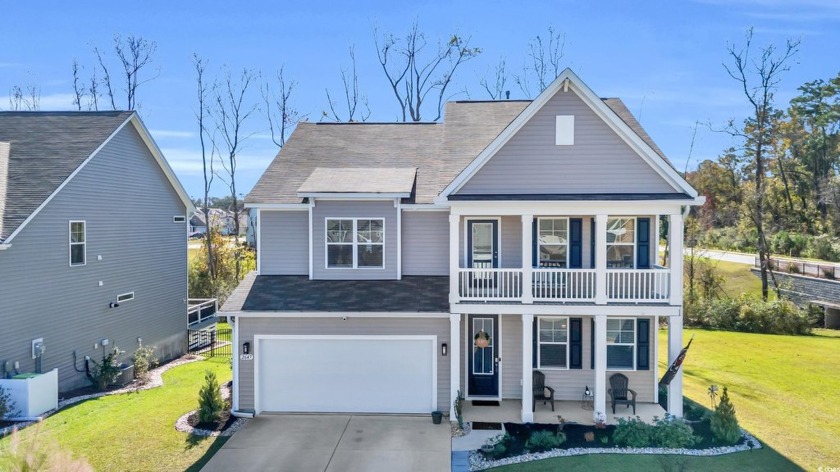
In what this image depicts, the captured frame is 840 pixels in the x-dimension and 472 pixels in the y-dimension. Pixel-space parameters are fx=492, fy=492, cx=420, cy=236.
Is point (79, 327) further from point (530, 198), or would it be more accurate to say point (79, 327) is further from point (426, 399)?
point (530, 198)

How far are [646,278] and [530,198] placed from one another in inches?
148

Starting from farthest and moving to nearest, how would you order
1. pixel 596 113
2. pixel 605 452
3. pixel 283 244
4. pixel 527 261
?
1. pixel 283 244
2. pixel 596 113
3. pixel 527 261
4. pixel 605 452

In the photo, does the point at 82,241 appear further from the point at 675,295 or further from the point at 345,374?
the point at 675,295

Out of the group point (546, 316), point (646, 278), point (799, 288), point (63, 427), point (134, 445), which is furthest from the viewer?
point (799, 288)

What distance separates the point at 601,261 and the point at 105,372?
15115 millimetres

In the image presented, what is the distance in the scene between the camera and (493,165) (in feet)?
41.7

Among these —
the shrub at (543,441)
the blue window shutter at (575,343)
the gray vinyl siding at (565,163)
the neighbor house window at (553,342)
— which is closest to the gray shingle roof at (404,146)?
the gray vinyl siding at (565,163)

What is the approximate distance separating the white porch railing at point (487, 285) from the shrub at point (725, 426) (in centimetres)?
504

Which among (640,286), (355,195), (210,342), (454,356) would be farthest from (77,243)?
(640,286)

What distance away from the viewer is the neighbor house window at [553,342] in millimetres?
13680

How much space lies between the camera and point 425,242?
14141mm

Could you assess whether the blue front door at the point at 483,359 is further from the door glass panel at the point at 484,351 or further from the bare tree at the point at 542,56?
the bare tree at the point at 542,56

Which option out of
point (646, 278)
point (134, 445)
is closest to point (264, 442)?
point (134, 445)

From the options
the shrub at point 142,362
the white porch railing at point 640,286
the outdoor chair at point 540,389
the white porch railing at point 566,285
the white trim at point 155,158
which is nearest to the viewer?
the white porch railing at point 640,286
